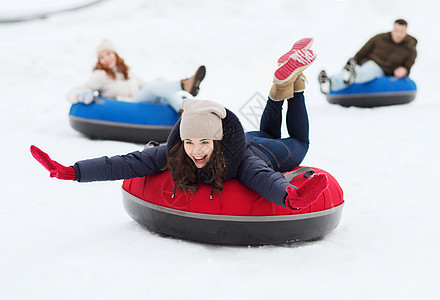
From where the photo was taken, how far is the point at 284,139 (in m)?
3.33

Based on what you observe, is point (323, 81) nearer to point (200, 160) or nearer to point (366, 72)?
point (366, 72)

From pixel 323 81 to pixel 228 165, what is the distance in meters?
4.47

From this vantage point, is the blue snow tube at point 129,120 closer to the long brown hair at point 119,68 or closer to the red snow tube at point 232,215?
the long brown hair at point 119,68

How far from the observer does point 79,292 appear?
221 centimetres

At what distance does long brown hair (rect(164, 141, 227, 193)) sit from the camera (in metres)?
2.72

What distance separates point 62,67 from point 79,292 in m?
7.73

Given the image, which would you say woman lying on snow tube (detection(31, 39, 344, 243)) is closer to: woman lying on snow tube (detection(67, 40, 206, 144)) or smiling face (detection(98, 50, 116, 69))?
woman lying on snow tube (detection(67, 40, 206, 144))

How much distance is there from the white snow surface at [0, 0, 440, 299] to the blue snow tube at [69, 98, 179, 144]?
0.60 feet

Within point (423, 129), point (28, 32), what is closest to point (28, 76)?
point (28, 32)

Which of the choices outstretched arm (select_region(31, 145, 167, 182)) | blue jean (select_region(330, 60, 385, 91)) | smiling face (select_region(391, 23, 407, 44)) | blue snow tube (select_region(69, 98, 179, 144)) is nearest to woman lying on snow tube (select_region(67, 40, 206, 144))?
blue snow tube (select_region(69, 98, 179, 144))

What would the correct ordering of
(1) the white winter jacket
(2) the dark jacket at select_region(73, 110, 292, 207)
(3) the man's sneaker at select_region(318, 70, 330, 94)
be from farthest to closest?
(3) the man's sneaker at select_region(318, 70, 330, 94)
(1) the white winter jacket
(2) the dark jacket at select_region(73, 110, 292, 207)

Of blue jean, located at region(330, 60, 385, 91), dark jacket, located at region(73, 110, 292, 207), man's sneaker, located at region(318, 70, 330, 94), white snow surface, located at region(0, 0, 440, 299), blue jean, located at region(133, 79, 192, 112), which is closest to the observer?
white snow surface, located at region(0, 0, 440, 299)

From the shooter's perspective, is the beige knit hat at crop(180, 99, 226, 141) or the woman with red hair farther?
the woman with red hair

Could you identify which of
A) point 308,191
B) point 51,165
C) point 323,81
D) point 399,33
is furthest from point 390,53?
point 51,165
